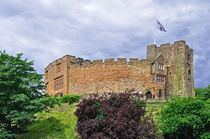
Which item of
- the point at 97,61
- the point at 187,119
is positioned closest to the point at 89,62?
the point at 97,61

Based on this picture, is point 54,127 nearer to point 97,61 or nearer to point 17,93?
point 17,93

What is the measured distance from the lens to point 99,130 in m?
21.5

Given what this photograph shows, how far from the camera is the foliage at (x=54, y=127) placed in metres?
28.9

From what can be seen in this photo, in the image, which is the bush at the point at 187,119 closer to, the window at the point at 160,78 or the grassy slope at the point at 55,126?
the grassy slope at the point at 55,126

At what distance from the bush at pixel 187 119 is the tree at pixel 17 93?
12512 mm

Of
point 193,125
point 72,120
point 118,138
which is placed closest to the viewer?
point 118,138

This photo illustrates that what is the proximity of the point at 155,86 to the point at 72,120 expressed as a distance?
19587mm

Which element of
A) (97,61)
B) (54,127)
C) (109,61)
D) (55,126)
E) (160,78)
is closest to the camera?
(54,127)

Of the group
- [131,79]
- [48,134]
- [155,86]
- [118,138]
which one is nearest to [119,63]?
[131,79]

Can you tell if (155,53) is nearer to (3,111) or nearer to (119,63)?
(119,63)

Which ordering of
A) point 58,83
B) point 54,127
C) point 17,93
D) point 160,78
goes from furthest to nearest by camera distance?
point 58,83 → point 160,78 → point 54,127 → point 17,93

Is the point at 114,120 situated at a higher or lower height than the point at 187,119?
higher

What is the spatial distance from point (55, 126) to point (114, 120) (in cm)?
1235

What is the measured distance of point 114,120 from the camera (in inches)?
828
